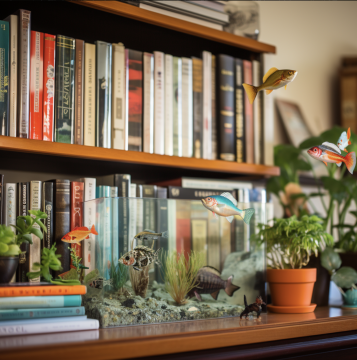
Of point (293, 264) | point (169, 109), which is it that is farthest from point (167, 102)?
point (293, 264)

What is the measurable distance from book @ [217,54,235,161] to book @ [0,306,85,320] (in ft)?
2.02

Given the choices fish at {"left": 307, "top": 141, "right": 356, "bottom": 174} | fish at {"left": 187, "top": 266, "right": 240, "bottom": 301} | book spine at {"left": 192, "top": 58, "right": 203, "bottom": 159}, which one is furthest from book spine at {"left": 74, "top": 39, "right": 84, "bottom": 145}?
fish at {"left": 307, "top": 141, "right": 356, "bottom": 174}

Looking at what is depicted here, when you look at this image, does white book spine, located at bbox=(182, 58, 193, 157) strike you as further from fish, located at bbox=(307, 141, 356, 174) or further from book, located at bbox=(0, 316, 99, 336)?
book, located at bbox=(0, 316, 99, 336)

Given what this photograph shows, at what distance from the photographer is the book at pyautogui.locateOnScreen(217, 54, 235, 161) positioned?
1231 mm

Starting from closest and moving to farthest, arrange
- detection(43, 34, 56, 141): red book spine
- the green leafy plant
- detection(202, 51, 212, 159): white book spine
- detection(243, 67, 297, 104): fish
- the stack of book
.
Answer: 1. the stack of book
2. detection(243, 67, 297, 104): fish
3. detection(43, 34, 56, 141): red book spine
4. the green leafy plant
5. detection(202, 51, 212, 159): white book spine

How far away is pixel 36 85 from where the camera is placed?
99cm

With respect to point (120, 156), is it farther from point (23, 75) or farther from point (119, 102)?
point (23, 75)

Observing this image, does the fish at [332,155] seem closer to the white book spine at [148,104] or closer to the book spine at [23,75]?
the white book spine at [148,104]

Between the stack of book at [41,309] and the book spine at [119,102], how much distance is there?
398mm

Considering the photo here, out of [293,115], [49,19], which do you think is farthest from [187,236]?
[293,115]

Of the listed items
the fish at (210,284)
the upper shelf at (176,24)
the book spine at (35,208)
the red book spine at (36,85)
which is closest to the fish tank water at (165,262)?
the fish at (210,284)

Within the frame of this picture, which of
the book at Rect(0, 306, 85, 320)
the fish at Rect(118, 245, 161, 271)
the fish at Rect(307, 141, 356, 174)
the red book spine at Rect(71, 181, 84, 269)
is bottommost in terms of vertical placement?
the book at Rect(0, 306, 85, 320)

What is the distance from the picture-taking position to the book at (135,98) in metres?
1.10

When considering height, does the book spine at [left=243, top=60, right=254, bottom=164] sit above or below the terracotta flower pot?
above
